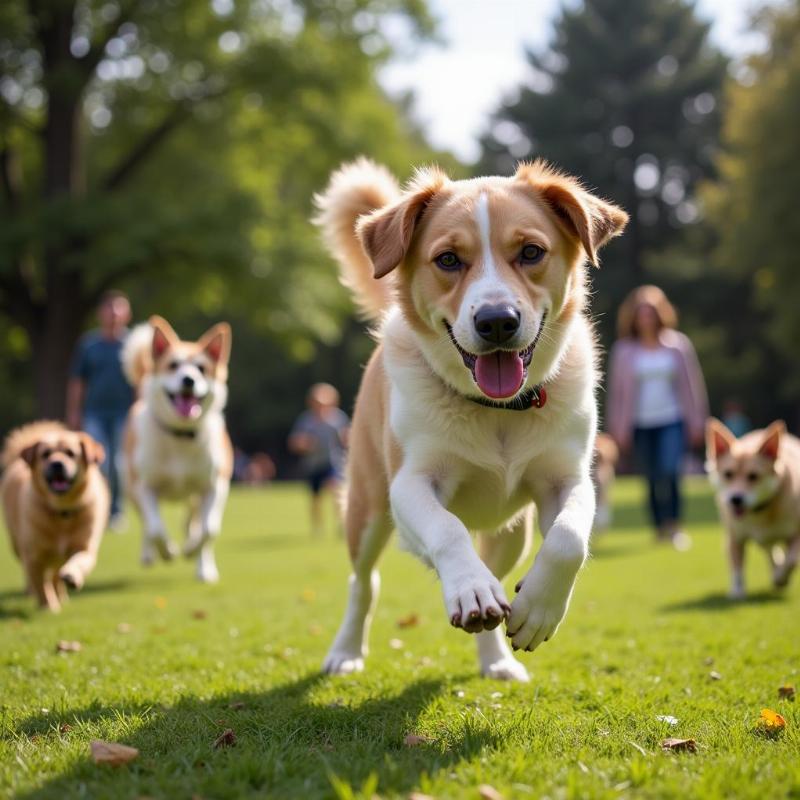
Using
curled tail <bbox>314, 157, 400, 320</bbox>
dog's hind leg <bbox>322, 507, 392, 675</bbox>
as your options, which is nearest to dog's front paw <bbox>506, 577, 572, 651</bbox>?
dog's hind leg <bbox>322, 507, 392, 675</bbox>

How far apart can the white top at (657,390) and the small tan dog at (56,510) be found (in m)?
6.15

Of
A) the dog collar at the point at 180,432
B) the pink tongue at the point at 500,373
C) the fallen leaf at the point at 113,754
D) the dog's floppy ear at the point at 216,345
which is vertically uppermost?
the dog's floppy ear at the point at 216,345

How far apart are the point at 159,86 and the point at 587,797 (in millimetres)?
24558

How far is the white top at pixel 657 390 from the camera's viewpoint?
10617 mm

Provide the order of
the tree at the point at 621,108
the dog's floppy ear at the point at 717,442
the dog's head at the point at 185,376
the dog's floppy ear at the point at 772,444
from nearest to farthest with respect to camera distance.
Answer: the dog's floppy ear at the point at 772,444
the dog's floppy ear at the point at 717,442
the dog's head at the point at 185,376
the tree at the point at 621,108

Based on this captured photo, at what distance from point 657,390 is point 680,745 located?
7922mm

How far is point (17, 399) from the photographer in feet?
142

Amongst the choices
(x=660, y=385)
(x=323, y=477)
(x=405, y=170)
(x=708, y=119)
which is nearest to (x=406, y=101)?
(x=708, y=119)

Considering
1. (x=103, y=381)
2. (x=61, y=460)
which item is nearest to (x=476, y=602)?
(x=61, y=460)

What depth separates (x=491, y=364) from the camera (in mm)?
3617

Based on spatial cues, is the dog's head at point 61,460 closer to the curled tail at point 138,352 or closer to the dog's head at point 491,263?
the curled tail at point 138,352

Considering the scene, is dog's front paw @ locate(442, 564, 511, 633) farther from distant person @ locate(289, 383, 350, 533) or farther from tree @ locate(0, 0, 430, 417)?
tree @ locate(0, 0, 430, 417)

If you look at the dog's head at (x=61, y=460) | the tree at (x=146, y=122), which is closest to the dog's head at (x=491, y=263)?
the dog's head at (x=61, y=460)

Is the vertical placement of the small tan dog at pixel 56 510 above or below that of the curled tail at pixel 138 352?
below
